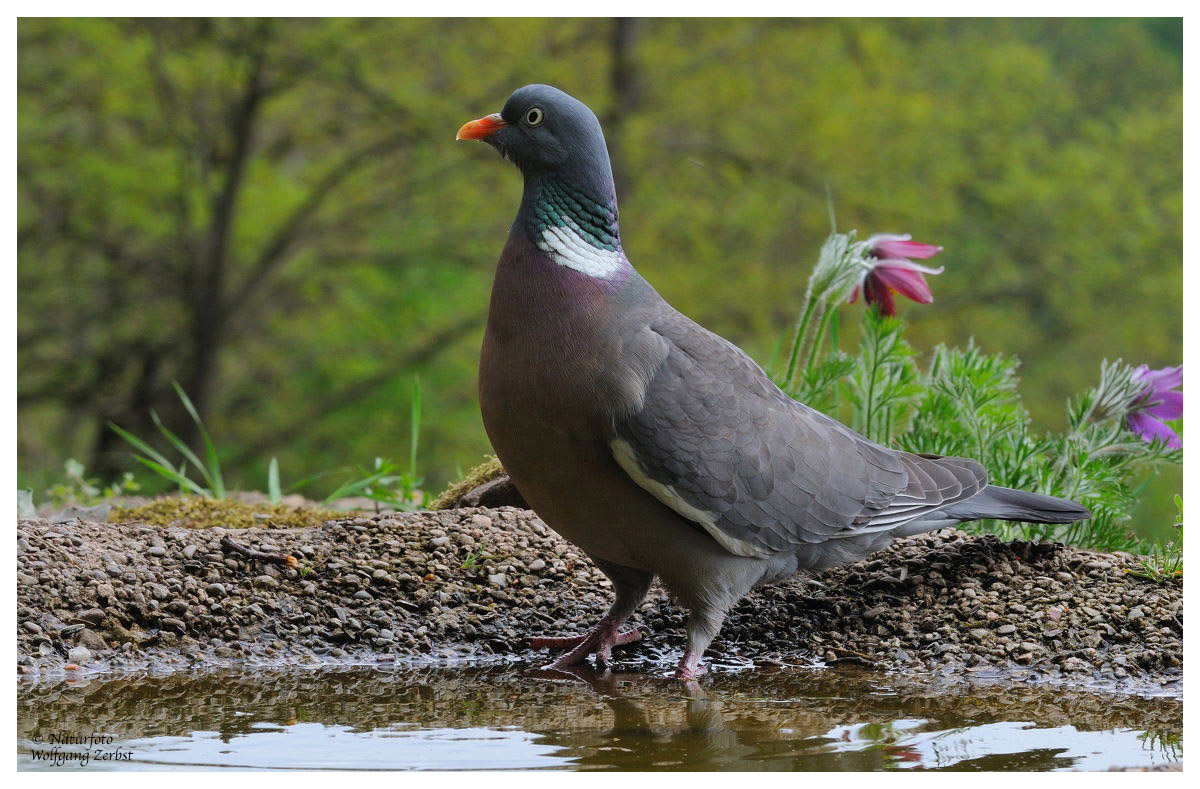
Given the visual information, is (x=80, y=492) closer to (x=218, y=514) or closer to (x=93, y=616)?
(x=218, y=514)

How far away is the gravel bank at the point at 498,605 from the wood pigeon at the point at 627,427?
10.8 inches

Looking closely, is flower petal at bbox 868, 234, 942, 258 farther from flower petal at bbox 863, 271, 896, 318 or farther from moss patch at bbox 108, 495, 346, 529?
moss patch at bbox 108, 495, 346, 529

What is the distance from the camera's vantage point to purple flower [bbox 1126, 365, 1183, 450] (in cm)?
455

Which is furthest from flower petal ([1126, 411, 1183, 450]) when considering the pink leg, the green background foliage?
the green background foliage

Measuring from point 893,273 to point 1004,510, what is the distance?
1170 millimetres

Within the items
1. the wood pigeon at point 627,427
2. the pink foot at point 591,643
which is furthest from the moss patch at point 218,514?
the wood pigeon at point 627,427

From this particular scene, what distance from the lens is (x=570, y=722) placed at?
303 cm

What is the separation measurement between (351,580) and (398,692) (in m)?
0.73

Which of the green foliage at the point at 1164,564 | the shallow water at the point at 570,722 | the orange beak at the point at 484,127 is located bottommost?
the shallow water at the point at 570,722

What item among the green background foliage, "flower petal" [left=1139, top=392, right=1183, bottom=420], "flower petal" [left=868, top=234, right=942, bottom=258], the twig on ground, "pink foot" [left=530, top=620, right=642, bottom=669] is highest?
the green background foliage

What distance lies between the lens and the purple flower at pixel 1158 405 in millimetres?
4555

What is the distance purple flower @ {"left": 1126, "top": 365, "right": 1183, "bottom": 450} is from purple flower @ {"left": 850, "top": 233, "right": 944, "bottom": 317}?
88 cm

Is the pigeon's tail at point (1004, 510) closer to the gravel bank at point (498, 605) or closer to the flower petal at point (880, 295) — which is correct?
the gravel bank at point (498, 605)

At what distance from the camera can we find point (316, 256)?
1285 cm
